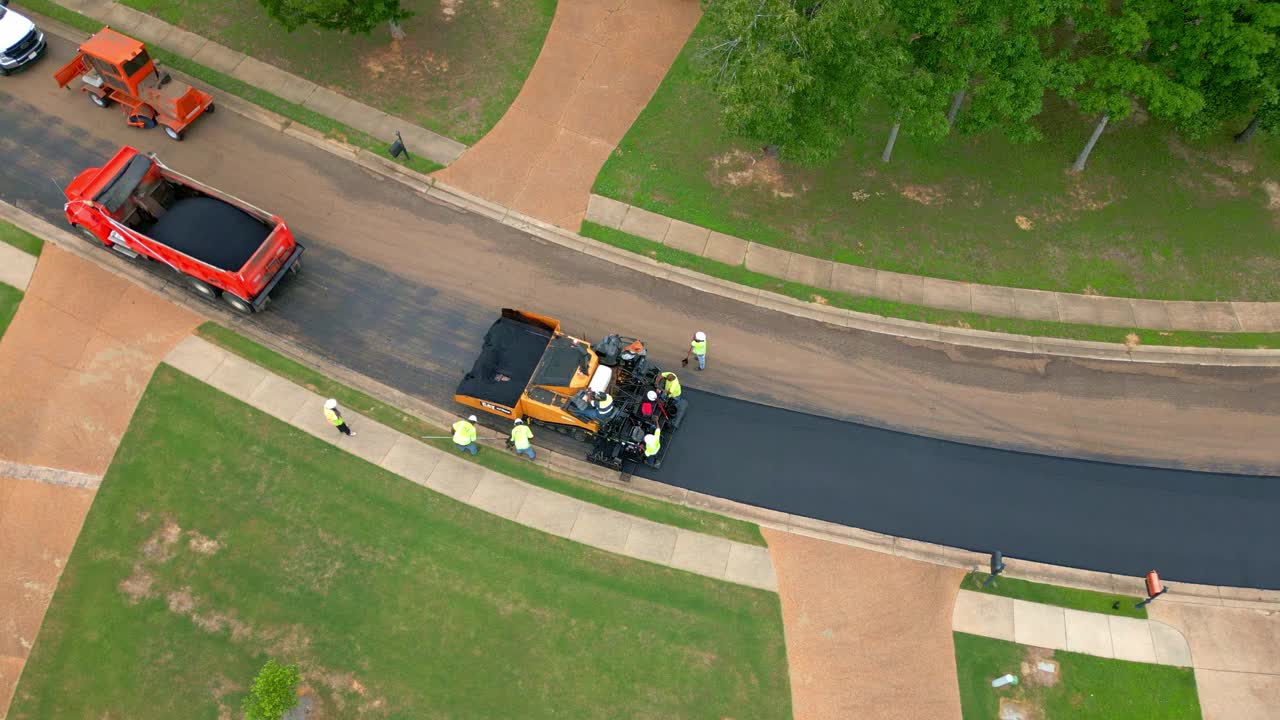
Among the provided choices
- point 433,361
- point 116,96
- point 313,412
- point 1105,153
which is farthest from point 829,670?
point 116,96

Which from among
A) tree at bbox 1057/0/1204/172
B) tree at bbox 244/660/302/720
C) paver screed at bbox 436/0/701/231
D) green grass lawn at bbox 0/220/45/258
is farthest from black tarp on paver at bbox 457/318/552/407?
tree at bbox 1057/0/1204/172

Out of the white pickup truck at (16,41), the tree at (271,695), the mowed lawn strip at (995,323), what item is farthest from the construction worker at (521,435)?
the white pickup truck at (16,41)

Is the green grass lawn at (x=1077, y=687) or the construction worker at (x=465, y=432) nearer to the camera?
the green grass lawn at (x=1077, y=687)

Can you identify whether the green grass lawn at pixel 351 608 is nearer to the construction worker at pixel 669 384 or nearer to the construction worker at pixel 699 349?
the construction worker at pixel 669 384

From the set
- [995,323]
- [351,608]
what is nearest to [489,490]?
[351,608]

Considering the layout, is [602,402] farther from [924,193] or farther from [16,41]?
[16,41]

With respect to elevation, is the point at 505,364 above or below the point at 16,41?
below
